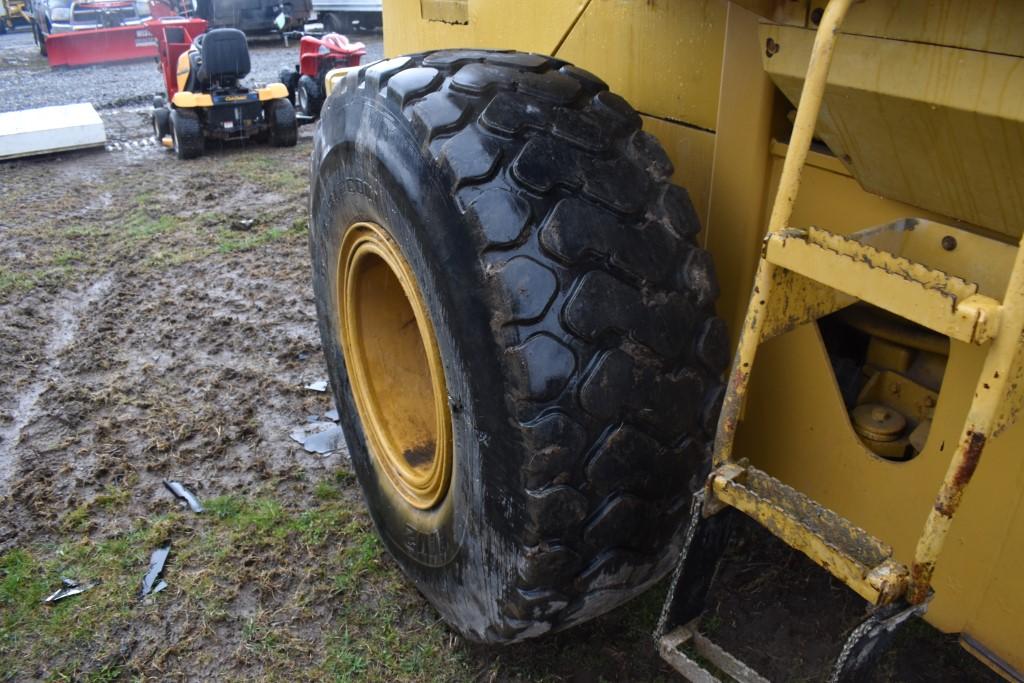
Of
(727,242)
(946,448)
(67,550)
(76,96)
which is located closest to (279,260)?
(67,550)

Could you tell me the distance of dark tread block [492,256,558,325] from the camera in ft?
5.44

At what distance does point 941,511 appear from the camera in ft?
4.11

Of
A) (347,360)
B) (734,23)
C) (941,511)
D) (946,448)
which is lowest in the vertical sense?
(347,360)

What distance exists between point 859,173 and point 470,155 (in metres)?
0.72

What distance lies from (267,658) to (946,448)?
6.19 ft

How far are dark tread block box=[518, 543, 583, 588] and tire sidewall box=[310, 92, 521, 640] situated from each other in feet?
0.19

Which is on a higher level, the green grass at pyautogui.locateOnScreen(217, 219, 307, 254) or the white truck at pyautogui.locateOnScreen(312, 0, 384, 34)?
the green grass at pyautogui.locateOnScreen(217, 219, 307, 254)

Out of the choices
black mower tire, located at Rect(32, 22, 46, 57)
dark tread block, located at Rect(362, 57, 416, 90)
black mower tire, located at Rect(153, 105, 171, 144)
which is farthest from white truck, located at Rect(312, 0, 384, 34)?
dark tread block, located at Rect(362, 57, 416, 90)

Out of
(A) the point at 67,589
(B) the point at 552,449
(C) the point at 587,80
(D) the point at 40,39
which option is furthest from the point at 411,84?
(D) the point at 40,39

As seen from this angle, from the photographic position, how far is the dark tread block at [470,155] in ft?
5.64

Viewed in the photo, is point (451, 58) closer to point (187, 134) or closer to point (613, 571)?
point (613, 571)

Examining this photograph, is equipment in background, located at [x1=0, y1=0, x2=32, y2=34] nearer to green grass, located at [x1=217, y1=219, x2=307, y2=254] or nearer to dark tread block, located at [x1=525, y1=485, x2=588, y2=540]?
green grass, located at [x1=217, y1=219, x2=307, y2=254]

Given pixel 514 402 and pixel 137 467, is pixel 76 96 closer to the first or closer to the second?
pixel 137 467

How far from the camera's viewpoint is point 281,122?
8703mm
